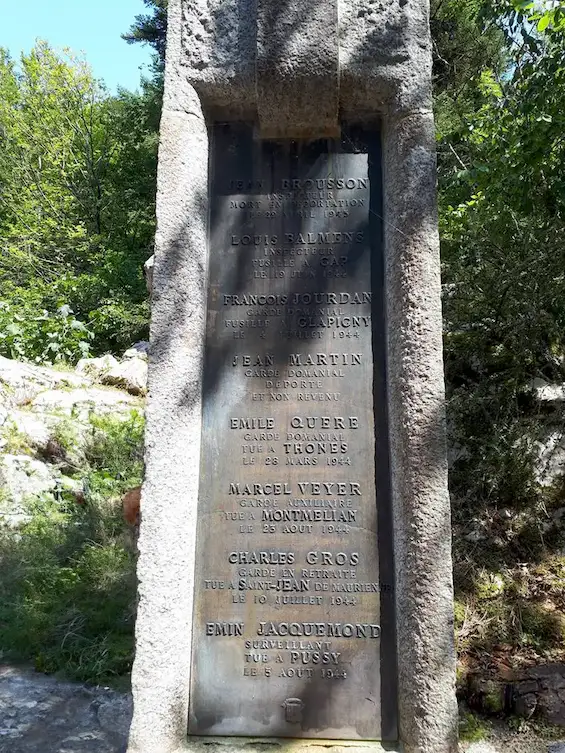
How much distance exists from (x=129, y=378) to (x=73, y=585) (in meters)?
5.10

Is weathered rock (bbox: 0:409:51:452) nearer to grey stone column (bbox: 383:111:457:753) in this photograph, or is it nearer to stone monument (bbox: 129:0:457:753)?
stone monument (bbox: 129:0:457:753)

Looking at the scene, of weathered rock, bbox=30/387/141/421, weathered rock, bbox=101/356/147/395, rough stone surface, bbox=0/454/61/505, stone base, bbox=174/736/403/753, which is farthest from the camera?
weathered rock, bbox=101/356/147/395

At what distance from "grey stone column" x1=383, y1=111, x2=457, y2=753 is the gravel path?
116cm

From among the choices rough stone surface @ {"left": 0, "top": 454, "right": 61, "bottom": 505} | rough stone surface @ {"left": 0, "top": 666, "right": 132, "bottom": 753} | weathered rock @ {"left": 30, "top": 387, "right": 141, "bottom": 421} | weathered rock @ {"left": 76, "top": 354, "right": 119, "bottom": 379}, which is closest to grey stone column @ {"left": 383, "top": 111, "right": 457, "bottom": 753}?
rough stone surface @ {"left": 0, "top": 666, "right": 132, "bottom": 753}

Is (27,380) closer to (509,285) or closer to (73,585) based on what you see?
(73,585)

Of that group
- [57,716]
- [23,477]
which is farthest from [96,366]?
[57,716]

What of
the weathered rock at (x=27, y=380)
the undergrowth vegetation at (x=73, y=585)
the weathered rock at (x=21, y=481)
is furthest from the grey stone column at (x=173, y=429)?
the weathered rock at (x=27, y=380)

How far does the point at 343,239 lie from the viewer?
8.92ft

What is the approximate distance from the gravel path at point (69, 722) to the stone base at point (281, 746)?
3.64 ft

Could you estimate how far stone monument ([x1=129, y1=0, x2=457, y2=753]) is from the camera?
2.30m

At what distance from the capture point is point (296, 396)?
2.59 meters

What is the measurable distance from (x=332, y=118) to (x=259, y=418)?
1430 millimetres

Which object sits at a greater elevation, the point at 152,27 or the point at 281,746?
the point at 152,27

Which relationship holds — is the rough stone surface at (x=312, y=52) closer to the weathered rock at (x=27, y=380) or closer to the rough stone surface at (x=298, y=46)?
the rough stone surface at (x=298, y=46)
